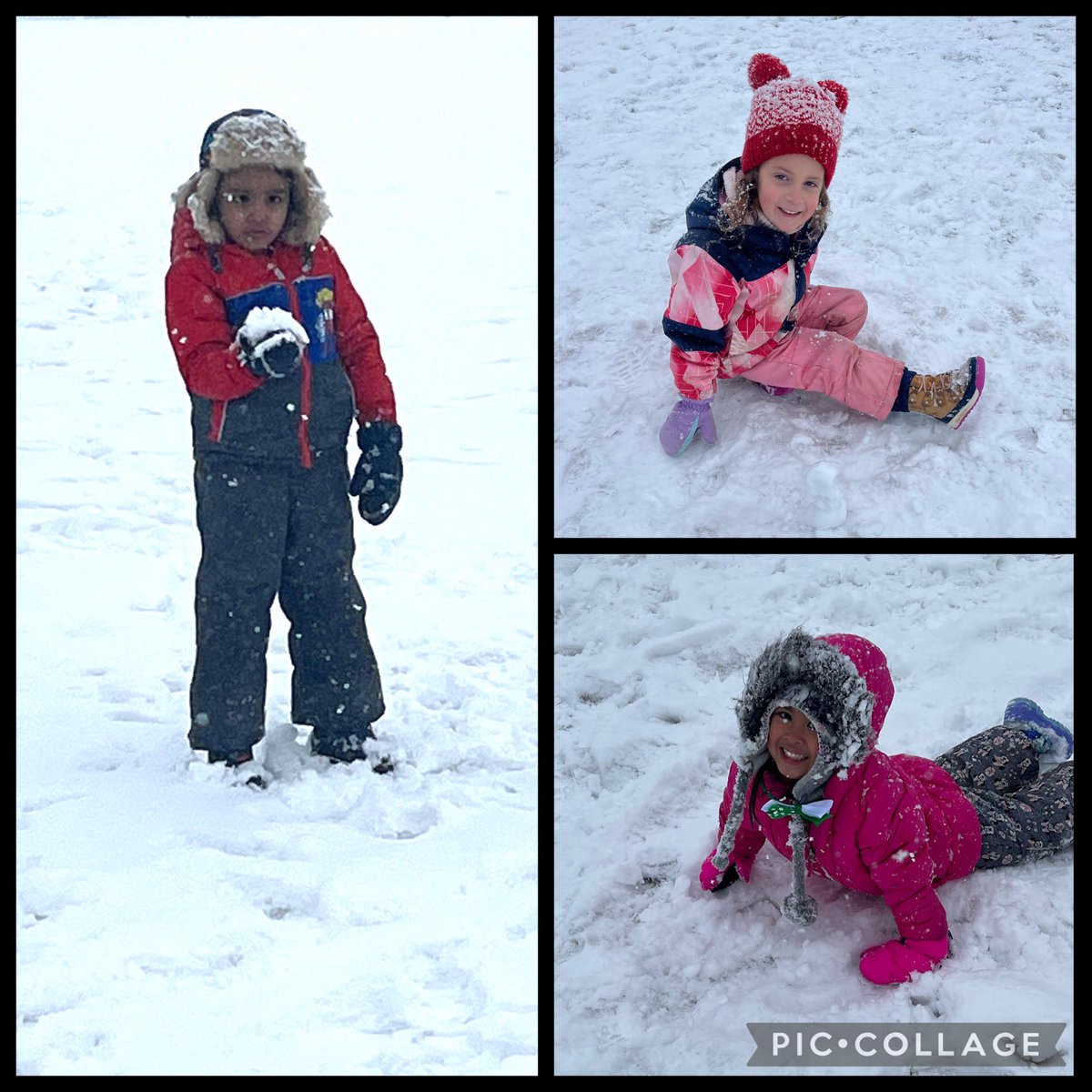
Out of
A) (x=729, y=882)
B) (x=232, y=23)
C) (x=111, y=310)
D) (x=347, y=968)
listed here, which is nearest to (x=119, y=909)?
(x=347, y=968)

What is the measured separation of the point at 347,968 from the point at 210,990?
308 mm

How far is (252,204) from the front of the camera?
3.00 metres

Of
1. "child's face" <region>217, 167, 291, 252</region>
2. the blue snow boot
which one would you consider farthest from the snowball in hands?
the blue snow boot

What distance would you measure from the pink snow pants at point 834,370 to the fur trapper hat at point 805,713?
821mm

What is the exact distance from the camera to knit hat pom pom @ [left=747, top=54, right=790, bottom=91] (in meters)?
3.32

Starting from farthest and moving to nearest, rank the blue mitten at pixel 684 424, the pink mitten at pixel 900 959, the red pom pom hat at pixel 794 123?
the blue mitten at pixel 684 424, the red pom pom hat at pixel 794 123, the pink mitten at pixel 900 959

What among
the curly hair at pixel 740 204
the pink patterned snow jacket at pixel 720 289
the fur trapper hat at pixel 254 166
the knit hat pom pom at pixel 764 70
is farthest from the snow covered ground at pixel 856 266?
the fur trapper hat at pixel 254 166

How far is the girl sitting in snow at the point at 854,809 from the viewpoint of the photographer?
2766 millimetres

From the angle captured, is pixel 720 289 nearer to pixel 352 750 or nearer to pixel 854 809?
pixel 854 809

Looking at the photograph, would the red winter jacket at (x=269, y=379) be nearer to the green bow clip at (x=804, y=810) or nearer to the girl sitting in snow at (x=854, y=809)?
the girl sitting in snow at (x=854, y=809)

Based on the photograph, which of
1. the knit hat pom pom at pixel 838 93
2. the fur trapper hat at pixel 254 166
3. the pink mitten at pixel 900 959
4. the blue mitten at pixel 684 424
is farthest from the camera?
the blue mitten at pixel 684 424

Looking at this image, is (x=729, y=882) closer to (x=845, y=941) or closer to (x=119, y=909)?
(x=845, y=941)

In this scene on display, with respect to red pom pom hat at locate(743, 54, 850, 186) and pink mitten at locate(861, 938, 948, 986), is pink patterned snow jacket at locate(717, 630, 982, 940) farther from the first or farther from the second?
red pom pom hat at locate(743, 54, 850, 186)

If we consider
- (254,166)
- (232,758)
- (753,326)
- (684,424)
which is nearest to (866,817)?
(684,424)
